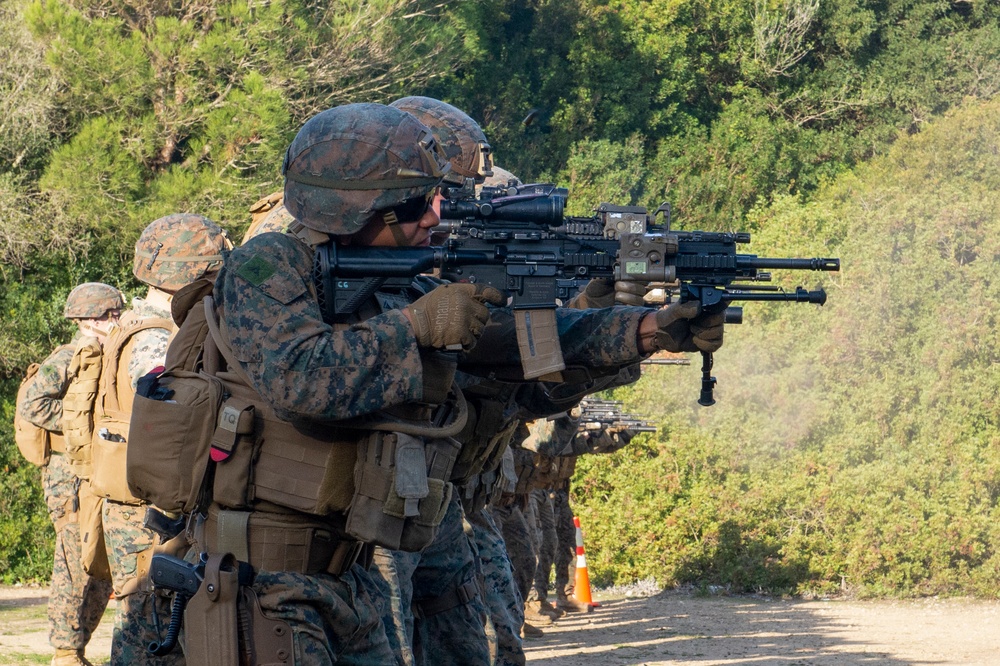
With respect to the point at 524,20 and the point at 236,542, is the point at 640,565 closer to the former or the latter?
the point at 236,542

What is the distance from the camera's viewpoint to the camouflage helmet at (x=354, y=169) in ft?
13.8

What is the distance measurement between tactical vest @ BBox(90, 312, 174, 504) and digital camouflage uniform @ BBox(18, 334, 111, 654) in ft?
5.66

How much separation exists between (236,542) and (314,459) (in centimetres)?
32

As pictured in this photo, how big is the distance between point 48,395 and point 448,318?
18.1 feet

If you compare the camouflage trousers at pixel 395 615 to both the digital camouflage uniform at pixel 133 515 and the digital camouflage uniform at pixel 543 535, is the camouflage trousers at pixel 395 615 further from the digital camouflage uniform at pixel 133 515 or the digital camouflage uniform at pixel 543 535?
the digital camouflage uniform at pixel 543 535

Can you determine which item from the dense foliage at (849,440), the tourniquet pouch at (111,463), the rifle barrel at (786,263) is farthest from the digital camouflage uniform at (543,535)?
the rifle barrel at (786,263)

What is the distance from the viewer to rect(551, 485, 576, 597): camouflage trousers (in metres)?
12.9

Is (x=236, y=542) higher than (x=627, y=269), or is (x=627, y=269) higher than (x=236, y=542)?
(x=627, y=269)

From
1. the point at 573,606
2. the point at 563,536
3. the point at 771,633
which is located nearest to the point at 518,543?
the point at 771,633

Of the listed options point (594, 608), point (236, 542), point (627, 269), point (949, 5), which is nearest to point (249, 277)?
point (236, 542)

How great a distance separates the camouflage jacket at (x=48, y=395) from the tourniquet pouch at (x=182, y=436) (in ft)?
16.0

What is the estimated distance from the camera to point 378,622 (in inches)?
170

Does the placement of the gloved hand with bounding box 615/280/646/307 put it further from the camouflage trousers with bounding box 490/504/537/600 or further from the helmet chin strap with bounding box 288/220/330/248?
the camouflage trousers with bounding box 490/504/537/600

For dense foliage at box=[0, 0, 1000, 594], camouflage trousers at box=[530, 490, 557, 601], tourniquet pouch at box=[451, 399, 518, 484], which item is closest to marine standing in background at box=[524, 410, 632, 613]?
camouflage trousers at box=[530, 490, 557, 601]
